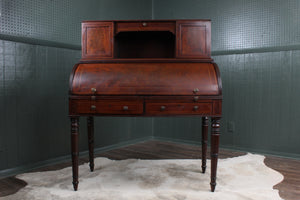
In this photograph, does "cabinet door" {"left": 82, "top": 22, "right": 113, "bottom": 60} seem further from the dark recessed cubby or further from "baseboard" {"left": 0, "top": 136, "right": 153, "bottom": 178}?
"baseboard" {"left": 0, "top": 136, "right": 153, "bottom": 178}

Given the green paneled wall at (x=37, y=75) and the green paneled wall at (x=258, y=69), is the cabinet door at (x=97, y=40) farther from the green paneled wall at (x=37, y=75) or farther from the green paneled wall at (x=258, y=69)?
the green paneled wall at (x=258, y=69)

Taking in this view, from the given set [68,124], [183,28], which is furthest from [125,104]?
[68,124]

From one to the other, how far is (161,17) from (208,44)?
2.38 metres

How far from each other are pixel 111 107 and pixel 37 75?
4.07 feet

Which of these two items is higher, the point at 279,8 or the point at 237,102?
the point at 279,8

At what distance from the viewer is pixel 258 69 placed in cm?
381

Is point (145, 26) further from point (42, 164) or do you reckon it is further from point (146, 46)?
point (42, 164)

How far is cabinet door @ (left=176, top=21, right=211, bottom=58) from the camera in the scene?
97.3 inches

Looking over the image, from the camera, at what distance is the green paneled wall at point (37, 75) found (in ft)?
9.16

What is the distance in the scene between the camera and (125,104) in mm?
2307

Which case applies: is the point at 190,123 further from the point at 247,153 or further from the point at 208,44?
the point at 208,44

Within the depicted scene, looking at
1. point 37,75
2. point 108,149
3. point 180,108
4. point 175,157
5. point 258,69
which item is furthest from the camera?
point 108,149

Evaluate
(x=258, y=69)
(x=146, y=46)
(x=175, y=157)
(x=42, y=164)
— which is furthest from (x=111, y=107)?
(x=258, y=69)

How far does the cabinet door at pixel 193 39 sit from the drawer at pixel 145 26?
0.26 ft
